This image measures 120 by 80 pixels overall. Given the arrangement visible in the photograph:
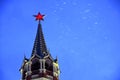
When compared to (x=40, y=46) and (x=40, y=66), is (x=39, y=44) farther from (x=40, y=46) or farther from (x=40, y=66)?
(x=40, y=66)

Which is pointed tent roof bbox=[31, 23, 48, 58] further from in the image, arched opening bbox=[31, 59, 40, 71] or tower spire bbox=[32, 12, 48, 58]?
arched opening bbox=[31, 59, 40, 71]

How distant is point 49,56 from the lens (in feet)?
331

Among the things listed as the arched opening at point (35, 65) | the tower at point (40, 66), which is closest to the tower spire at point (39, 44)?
the tower at point (40, 66)

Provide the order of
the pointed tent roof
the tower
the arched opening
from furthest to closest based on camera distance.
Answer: the pointed tent roof
the arched opening
the tower

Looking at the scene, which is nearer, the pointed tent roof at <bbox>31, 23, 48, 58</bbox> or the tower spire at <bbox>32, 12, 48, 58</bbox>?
the pointed tent roof at <bbox>31, 23, 48, 58</bbox>

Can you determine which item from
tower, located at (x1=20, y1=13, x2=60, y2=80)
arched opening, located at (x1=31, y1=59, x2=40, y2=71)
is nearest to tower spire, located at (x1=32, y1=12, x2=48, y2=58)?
tower, located at (x1=20, y1=13, x2=60, y2=80)

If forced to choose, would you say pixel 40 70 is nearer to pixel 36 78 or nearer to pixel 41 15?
pixel 36 78

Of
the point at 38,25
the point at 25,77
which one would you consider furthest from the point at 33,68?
the point at 38,25

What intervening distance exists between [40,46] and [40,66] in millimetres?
6785

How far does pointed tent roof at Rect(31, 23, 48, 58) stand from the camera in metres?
101

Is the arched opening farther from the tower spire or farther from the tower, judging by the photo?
the tower spire

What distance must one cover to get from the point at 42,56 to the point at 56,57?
4232 mm

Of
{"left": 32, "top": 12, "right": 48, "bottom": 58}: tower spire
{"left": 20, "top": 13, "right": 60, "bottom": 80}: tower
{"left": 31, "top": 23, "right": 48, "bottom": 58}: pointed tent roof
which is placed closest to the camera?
{"left": 20, "top": 13, "right": 60, "bottom": 80}: tower

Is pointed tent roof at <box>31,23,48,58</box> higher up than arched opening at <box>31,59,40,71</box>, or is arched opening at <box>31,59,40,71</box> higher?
pointed tent roof at <box>31,23,48,58</box>
